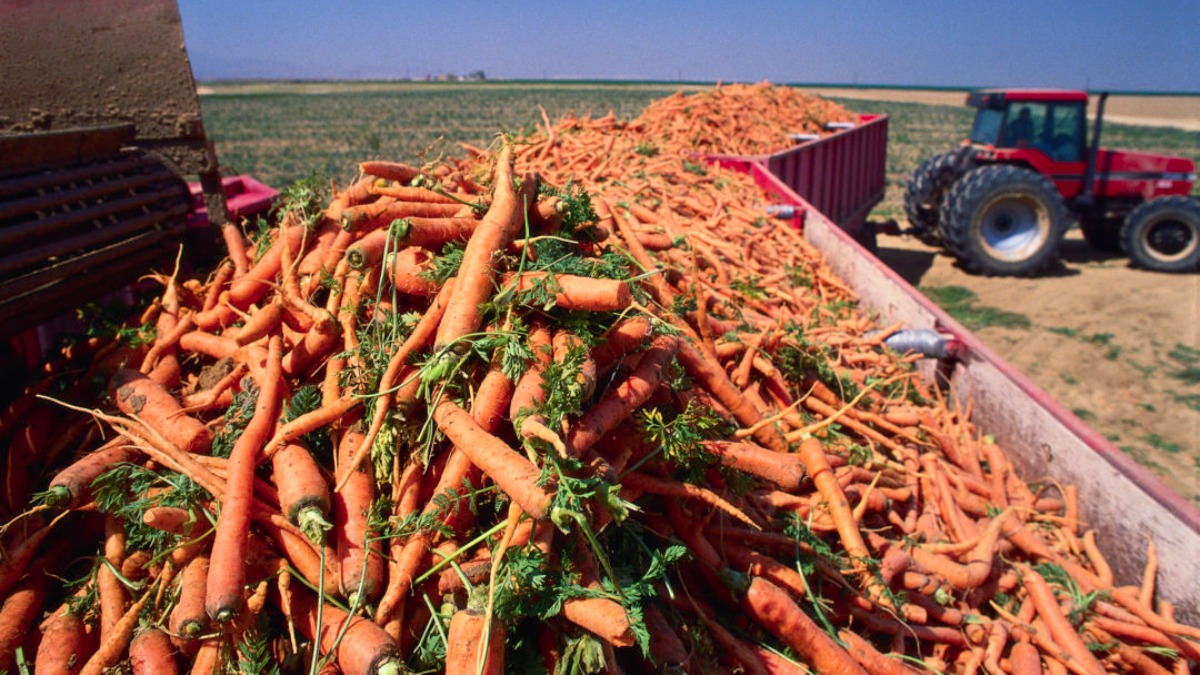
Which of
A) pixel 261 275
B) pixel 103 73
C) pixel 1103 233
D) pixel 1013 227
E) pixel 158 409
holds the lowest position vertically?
pixel 1103 233

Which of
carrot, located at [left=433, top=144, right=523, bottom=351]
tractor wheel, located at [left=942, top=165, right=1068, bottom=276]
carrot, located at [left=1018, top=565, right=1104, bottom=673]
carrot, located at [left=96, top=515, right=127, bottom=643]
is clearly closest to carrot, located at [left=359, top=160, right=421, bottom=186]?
carrot, located at [left=433, top=144, right=523, bottom=351]

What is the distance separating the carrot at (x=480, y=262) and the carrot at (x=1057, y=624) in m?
2.79

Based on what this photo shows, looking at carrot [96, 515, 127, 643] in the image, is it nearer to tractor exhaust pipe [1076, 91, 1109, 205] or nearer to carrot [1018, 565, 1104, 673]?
carrot [1018, 565, 1104, 673]

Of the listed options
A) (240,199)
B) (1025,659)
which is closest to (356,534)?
(1025,659)

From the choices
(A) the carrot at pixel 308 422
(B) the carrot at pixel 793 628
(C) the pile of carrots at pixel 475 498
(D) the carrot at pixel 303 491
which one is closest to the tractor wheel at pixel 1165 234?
(C) the pile of carrots at pixel 475 498

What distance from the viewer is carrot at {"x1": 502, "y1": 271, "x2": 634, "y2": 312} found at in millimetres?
2168

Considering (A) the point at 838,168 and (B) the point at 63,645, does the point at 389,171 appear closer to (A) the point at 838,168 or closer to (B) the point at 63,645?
(B) the point at 63,645

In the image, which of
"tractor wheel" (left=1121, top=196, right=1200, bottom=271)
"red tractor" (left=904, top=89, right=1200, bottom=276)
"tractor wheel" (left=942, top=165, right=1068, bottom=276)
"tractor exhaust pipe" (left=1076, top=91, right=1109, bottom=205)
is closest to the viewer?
"tractor wheel" (left=942, top=165, right=1068, bottom=276)

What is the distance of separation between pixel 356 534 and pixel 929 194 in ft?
36.5

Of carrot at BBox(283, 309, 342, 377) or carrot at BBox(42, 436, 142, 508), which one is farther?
carrot at BBox(283, 309, 342, 377)

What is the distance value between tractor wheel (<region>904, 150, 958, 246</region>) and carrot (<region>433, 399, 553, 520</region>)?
10295 millimetres

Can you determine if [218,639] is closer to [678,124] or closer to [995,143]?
[678,124]

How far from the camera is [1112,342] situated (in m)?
7.58

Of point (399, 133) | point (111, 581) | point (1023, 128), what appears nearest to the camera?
point (111, 581)
